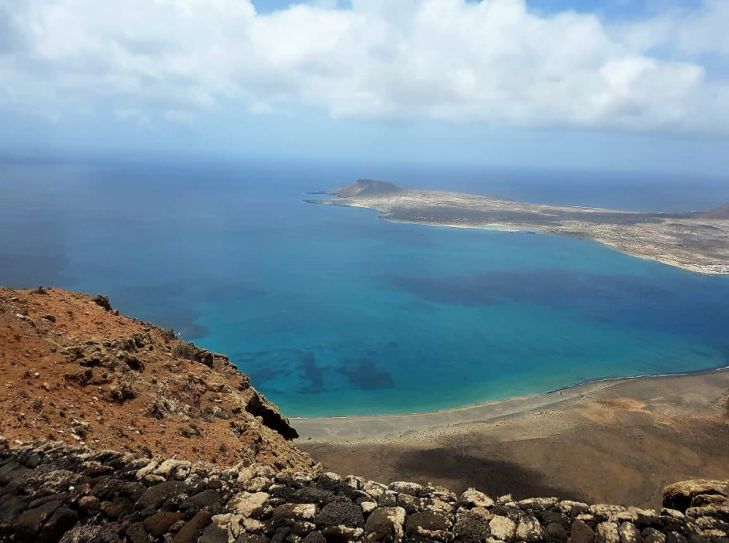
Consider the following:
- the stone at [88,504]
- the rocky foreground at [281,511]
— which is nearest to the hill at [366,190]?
the rocky foreground at [281,511]

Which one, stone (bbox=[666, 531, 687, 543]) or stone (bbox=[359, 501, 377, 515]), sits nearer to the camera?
stone (bbox=[666, 531, 687, 543])

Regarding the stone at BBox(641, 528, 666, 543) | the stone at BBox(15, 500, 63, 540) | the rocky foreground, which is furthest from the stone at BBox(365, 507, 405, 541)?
the stone at BBox(15, 500, 63, 540)

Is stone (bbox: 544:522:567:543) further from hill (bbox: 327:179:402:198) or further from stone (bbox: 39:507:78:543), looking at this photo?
hill (bbox: 327:179:402:198)

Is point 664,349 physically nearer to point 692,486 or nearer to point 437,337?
point 437,337

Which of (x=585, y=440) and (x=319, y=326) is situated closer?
(x=585, y=440)

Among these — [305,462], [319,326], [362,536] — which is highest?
[362,536]

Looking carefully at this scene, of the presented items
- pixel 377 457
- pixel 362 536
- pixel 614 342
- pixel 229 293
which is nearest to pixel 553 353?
pixel 614 342
